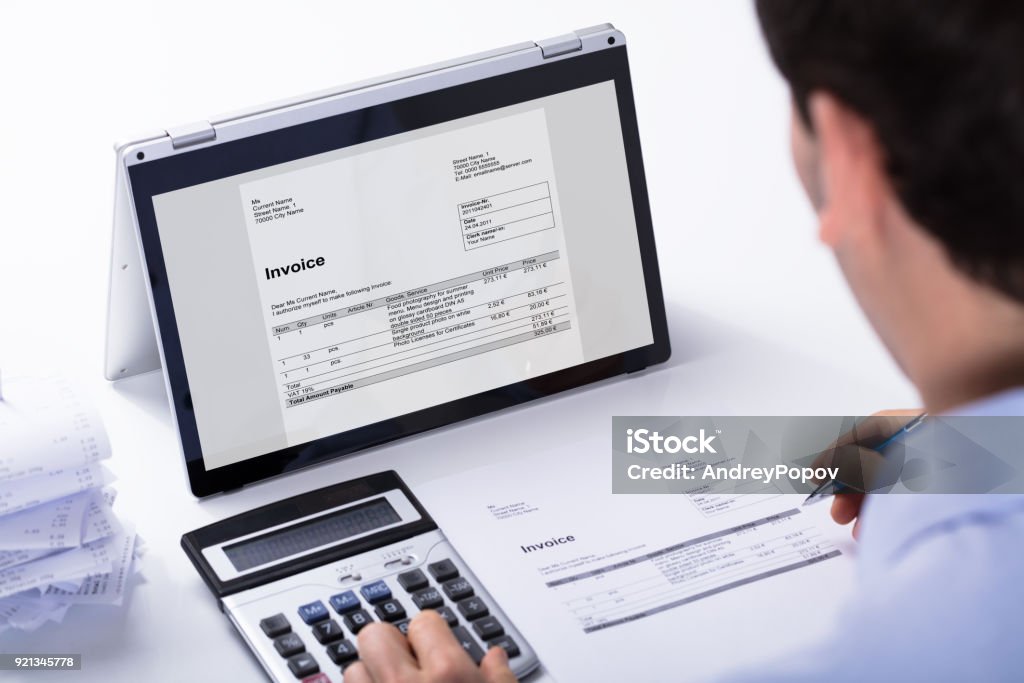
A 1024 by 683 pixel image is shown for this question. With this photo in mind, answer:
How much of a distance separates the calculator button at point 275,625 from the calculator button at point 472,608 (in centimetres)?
12

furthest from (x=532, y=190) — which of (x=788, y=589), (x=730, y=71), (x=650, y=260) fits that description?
(x=730, y=71)

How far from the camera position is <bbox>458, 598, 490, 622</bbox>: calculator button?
2.96 ft

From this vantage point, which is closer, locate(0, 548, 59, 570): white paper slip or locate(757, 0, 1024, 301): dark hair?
locate(757, 0, 1024, 301): dark hair

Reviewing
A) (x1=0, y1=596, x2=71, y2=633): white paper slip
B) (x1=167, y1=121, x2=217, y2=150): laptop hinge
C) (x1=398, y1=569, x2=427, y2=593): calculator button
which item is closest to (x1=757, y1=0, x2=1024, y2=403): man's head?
(x1=398, y1=569, x2=427, y2=593): calculator button

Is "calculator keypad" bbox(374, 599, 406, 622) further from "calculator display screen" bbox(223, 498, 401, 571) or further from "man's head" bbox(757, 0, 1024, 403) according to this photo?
"man's head" bbox(757, 0, 1024, 403)

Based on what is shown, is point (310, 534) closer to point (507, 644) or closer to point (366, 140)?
point (507, 644)

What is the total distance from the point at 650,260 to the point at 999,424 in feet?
1.69

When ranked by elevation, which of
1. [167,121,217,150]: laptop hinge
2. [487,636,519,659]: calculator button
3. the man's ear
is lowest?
[487,636,519,659]: calculator button

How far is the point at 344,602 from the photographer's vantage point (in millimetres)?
910

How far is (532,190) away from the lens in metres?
1.12

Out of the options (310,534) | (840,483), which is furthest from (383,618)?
(840,483)

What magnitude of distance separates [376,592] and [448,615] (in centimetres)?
6

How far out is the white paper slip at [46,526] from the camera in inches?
36.2

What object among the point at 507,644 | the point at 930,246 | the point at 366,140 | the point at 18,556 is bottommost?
the point at 507,644
